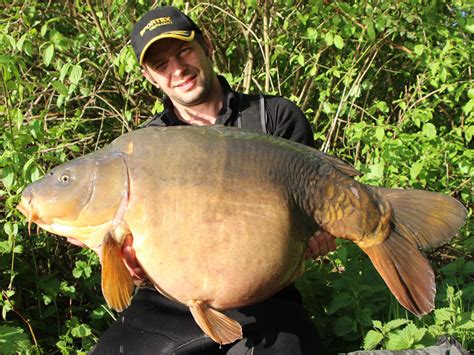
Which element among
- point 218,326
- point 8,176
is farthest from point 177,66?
point 218,326

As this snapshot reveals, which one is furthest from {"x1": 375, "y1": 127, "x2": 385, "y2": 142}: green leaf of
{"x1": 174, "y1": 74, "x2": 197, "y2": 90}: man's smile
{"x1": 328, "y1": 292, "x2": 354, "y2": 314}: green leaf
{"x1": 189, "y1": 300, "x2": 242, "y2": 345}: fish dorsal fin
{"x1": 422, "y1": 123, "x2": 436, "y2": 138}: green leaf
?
{"x1": 189, "y1": 300, "x2": 242, "y2": 345}: fish dorsal fin

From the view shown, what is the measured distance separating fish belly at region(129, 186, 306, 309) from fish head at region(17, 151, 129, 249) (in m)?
0.07

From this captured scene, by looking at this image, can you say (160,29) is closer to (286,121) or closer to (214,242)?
(286,121)

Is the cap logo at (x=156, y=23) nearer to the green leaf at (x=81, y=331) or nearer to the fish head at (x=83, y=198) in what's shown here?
the fish head at (x=83, y=198)

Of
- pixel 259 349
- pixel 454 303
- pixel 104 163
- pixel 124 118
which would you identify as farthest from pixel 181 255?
pixel 124 118

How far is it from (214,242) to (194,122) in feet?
2.76

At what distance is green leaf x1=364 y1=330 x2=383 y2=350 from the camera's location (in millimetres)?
2203

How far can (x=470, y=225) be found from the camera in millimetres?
3014

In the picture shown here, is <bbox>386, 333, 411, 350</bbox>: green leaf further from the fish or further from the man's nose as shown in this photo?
the man's nose

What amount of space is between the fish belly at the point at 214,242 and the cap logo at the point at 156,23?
2.76 ft

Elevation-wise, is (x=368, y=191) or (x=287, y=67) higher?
(x=368, y=191)

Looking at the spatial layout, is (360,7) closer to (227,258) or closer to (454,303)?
(454,303)

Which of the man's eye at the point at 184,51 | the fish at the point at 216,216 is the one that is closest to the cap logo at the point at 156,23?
the man's eye at the point at 184,51

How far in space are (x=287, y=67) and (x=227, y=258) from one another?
8.02 ft
